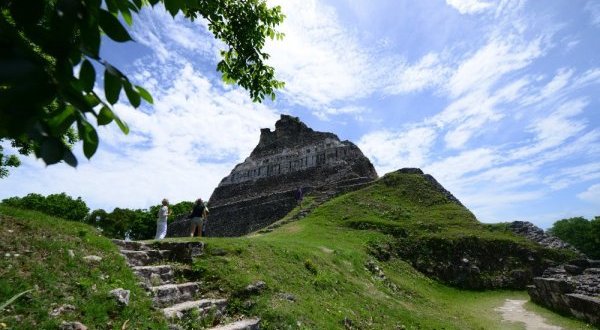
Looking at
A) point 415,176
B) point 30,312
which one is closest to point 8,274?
point 30,312

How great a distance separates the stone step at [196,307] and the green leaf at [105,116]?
5656 millimetres

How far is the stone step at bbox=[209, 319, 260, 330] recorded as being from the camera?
6.62 meters

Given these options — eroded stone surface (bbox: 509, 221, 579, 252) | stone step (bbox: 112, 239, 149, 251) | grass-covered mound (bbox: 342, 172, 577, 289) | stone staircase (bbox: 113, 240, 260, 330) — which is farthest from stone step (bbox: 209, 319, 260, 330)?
eroded stone surface (bbox: 509, 221, 579, 252)

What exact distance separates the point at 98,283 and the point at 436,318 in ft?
31.0

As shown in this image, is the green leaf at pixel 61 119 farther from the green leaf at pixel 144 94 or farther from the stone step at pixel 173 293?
the stone step at pixel 173 293

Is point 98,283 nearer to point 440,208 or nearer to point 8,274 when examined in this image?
point 8,274

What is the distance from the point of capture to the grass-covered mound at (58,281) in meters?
5.04

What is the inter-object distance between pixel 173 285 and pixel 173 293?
0.90 feet

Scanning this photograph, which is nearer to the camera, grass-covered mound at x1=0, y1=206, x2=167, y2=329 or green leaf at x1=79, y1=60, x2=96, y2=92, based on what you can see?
green leaf at x1=79, y1=60, x2=96, y2=92

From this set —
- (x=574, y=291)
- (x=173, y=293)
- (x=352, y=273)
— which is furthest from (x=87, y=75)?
(x=574, y=291)

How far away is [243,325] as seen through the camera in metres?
6.77

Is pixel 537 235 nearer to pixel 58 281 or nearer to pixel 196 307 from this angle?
pixel 196 307

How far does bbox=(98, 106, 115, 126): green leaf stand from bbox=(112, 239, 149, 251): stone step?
8275 millimetres

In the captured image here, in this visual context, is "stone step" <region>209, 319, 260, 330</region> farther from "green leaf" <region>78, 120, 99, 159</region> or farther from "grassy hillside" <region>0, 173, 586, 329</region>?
"green leaf" <region>78, 120, 99, 159</region>
